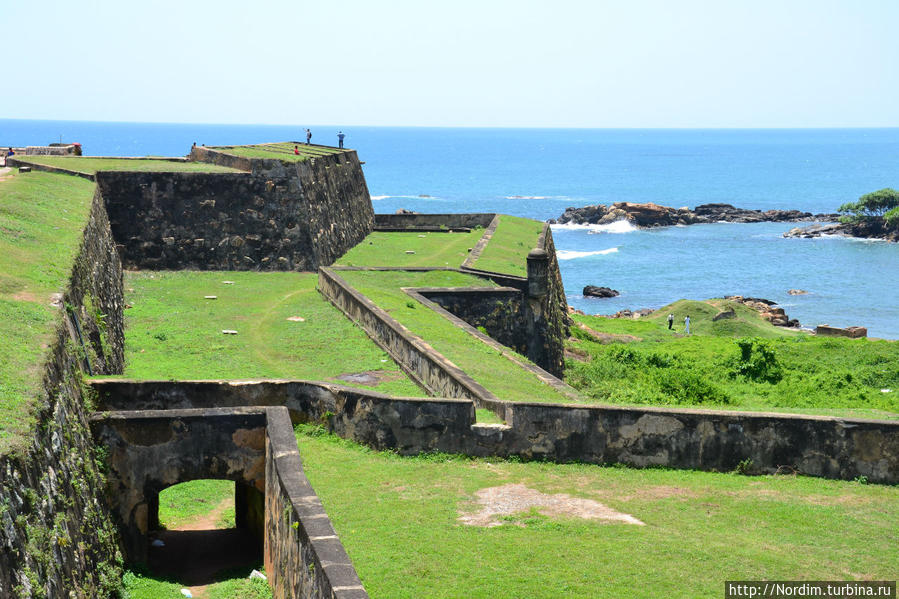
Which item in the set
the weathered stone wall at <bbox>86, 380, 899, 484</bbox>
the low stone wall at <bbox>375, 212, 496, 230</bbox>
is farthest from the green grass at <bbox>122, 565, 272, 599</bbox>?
the low stone wall at <bbox>375, 212, 496, 230</bbox>

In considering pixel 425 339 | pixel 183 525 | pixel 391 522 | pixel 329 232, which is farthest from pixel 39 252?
pixel 329 232

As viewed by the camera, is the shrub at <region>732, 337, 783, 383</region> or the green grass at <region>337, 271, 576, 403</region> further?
the shrub at <region>732, 337, 783, 383</region>

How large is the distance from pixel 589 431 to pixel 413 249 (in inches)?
1046

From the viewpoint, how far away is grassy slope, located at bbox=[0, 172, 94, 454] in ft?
39.0

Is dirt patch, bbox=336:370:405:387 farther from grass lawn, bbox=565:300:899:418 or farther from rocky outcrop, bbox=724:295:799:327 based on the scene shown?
rocky outcrop, bbox=724:295:799:327

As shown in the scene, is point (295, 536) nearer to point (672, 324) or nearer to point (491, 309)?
point (491, 309)

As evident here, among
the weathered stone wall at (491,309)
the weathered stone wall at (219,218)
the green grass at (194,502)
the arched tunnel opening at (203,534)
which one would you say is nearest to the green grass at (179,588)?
the arched tunnel opening at (203,534)

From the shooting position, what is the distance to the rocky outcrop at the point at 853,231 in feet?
323

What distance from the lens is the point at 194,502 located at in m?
17.8

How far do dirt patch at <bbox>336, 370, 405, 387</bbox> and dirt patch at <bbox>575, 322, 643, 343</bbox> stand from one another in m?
22.6

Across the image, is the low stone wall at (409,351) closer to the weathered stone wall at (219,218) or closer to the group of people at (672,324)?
the weathered stone wall at (219,218)

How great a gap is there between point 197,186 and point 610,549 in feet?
86.5

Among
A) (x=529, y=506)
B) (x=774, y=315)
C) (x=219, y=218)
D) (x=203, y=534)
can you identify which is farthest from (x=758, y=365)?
(x=774, y=315)

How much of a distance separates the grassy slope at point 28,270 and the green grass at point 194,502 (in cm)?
388
